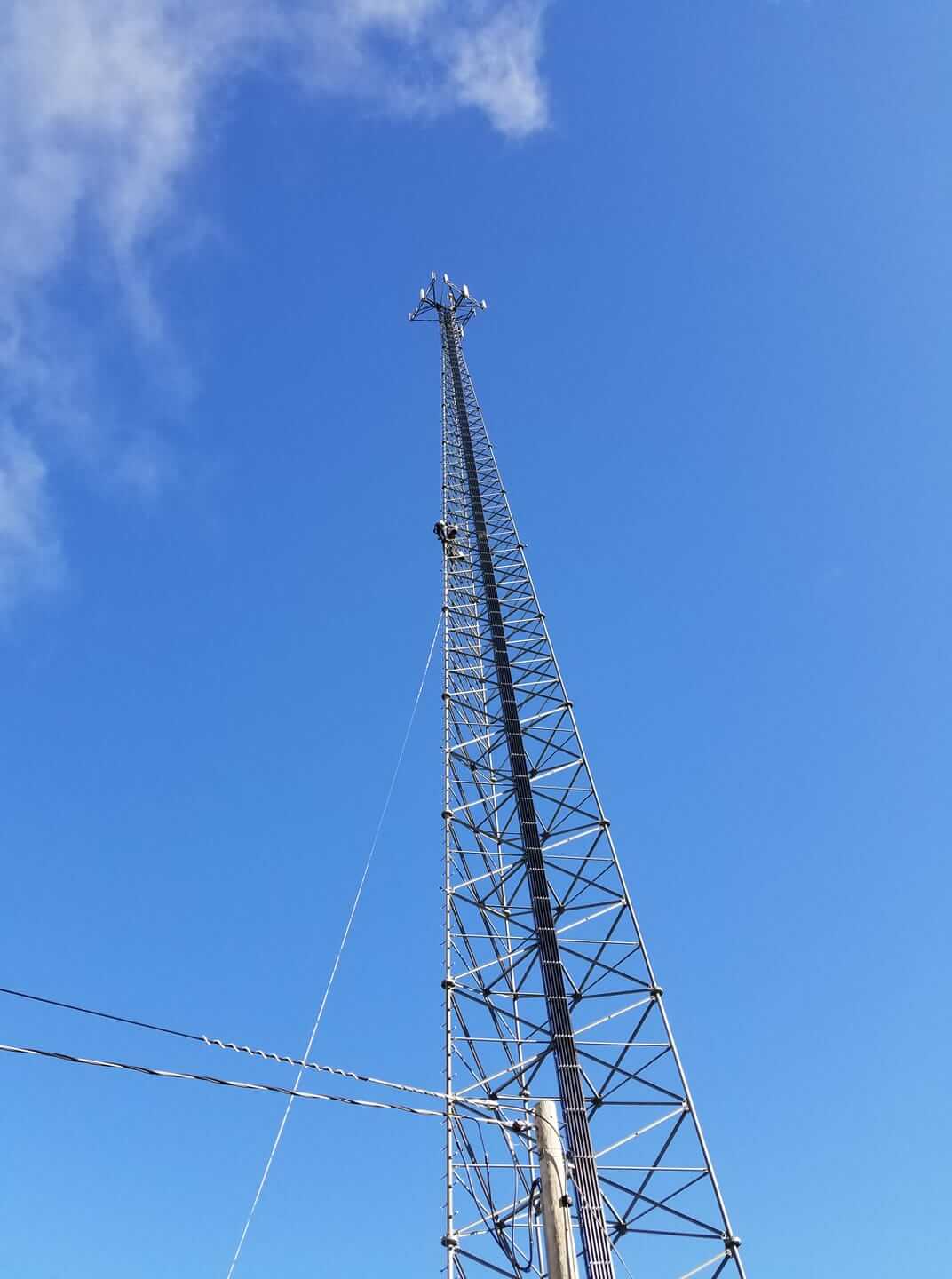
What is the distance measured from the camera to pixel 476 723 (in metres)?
23.8

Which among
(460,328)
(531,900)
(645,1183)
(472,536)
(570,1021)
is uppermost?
(460,328)

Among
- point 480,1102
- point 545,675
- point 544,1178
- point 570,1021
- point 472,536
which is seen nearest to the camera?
point 544,1178

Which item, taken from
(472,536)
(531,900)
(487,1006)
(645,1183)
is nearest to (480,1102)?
(645,1183)

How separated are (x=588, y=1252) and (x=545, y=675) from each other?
1358 centimetres

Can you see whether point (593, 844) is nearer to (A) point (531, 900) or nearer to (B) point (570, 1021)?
(A) point (531, 900)

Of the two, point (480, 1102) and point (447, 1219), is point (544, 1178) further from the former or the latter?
point (447, 1219)

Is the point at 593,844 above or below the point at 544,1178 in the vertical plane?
above

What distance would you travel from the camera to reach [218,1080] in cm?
854

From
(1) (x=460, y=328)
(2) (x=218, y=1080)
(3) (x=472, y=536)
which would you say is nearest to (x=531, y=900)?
(2) (x=218, y=1080)

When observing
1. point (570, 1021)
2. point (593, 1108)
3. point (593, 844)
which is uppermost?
point (593, 844)

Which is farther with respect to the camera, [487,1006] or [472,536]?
[472,536]

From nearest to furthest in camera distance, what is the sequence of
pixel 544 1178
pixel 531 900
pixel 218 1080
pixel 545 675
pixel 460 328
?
Result: pixel 218 1080 → pixel 544 1178 → pixel 531 900 → pixel 545 675 → pixel 460 328

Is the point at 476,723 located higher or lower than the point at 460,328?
lower

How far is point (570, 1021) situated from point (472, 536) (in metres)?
16.5
